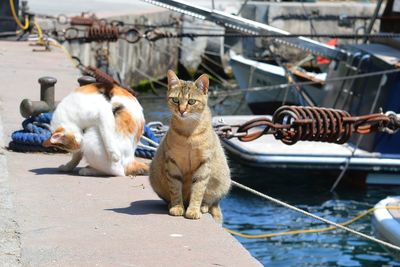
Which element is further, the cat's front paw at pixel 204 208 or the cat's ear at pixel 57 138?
the cat's ear at pixel 57 138

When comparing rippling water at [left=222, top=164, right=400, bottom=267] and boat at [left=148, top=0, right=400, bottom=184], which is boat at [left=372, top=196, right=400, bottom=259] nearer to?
rippling water at [left=222, top=164, right=400, bottom=267]

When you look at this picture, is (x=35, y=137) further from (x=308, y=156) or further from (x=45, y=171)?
(x=308, y=156)

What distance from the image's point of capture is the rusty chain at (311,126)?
282 inches

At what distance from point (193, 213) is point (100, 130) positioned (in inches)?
47.5

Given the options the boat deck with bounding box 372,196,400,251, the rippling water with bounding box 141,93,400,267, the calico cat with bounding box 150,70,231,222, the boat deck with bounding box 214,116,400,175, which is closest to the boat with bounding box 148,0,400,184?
the boat deck with bounding box 214,116,400,175

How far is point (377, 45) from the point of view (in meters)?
14.8

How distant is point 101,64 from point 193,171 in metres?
12.7

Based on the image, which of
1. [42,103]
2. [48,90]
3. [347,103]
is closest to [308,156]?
[347,103]

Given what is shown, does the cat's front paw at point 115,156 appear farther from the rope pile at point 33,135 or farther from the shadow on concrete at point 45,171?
the rope pile at point 33,135

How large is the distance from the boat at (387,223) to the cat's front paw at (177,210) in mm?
2735

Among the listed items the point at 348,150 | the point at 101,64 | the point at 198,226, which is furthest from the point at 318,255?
the point at 101,64

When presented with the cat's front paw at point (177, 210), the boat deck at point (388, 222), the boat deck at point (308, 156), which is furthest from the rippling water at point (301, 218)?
the cat's front paw at point (177, 210)

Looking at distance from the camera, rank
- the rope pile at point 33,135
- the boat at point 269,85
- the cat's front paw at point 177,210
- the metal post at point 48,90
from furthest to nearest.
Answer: the boat at point 269,85
the metal post at point 48,90
the rope pile at point 33,135
the cat's front paw at point 177,210

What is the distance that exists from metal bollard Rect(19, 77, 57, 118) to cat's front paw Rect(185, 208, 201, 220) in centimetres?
214
